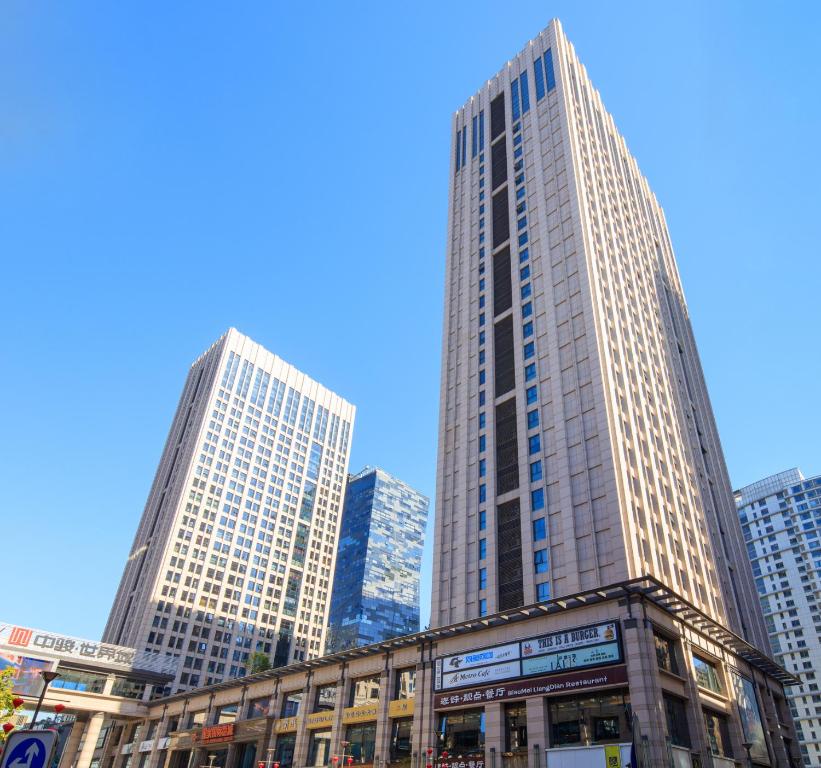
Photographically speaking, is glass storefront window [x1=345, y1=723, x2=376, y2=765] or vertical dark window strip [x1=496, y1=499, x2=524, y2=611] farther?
vertical dark window strip [x1=496, y1=499, x2=524, y2=611]

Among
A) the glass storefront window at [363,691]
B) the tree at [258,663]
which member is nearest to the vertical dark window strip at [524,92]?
the glass storefront window at [363,691]

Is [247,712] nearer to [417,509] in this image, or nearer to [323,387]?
[323,387]

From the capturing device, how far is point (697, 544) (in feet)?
220

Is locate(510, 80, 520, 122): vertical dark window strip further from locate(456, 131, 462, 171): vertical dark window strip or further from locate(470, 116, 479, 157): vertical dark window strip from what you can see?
locate(456, 131, 462, 171): vertical dark window strip

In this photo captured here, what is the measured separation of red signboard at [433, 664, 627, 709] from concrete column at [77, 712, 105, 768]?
61003 millimetres

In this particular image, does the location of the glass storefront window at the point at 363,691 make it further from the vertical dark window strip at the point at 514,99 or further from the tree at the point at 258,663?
the vertical dark window strip at the point at 514,99

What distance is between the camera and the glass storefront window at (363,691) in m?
57.3

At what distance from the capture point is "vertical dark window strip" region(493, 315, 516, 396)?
70.5m

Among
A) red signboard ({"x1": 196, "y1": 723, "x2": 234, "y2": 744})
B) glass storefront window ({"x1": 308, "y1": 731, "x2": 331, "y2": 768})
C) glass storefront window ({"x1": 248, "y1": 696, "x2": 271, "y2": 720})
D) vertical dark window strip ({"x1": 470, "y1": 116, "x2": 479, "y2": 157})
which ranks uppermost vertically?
vertical dark window strip ({"x1": 470, "y1": 116, "x2": 479, "y2": 157})

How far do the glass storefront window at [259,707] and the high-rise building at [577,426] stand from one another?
69.8 feet

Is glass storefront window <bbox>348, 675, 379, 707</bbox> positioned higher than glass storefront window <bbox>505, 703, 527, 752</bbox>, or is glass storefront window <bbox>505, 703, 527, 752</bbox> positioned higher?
glass storefront window <bbox>348, 675, 379, 707</bbox>

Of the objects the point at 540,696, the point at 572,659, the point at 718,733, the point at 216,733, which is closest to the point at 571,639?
the point at 572,659

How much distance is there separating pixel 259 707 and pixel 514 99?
8877 cm

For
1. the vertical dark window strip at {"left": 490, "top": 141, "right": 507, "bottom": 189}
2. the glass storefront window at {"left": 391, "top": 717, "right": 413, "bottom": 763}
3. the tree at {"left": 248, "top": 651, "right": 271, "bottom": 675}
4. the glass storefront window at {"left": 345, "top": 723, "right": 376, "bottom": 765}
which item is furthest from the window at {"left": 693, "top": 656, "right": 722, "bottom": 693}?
the tree at {"left": 248, "top": 651, "right": 271, "bottom": 675}
